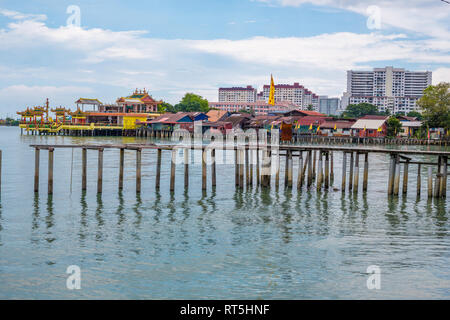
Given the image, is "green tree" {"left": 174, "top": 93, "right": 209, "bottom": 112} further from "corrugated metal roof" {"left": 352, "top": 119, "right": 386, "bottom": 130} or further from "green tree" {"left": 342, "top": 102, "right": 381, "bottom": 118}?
"corrugated metal roof" {"left": 352, "top": 119, "right": 386, "bottom": 130}

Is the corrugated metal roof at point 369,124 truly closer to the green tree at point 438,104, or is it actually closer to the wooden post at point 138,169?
the green tree at point 438,104

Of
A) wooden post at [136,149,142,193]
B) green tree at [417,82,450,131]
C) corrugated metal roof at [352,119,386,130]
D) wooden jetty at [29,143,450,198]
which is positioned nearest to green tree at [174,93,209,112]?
corrugated metal roof at [352,119,386,130]

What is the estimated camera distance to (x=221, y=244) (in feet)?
47.3

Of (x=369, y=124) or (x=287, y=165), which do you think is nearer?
(x=287, y=165)

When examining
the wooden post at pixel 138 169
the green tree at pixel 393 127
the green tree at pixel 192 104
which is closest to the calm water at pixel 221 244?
the wooden post at pixel 138 169

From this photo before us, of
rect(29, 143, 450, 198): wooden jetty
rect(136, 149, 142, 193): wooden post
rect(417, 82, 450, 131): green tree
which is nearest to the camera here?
rect(29, 143, 450, 198): wooden jetty

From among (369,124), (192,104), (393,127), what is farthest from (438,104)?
(192,104)

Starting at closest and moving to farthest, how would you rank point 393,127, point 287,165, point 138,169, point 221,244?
point 221,244 < point 138,169 < point 287,165 < point 393,127

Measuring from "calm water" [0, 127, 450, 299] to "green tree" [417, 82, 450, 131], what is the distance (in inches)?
2598

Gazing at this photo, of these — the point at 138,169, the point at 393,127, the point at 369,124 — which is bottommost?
the point at 138,169

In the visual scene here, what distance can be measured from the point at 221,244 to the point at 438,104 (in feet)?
256

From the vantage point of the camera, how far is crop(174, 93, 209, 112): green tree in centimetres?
13175

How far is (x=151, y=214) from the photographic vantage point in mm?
18609

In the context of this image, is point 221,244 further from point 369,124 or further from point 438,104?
point 369,124
